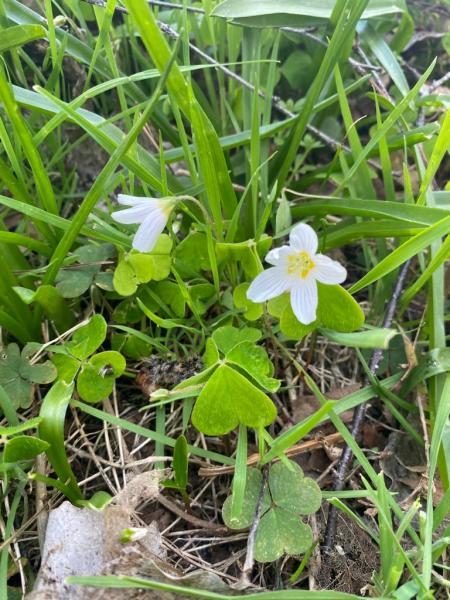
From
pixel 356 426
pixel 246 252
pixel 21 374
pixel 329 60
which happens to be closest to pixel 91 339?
pixel 21 374

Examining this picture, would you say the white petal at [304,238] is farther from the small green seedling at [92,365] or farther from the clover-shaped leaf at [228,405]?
the small green seedling at [92,365]

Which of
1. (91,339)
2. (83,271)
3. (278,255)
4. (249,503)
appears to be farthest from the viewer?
(83,271)

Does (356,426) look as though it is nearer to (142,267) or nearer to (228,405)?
(228,405)

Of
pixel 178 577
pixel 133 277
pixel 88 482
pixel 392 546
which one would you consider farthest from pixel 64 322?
pixel 392 546

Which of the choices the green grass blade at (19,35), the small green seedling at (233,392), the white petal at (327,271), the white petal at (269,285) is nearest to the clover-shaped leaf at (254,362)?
the small green seedling at (233,392)

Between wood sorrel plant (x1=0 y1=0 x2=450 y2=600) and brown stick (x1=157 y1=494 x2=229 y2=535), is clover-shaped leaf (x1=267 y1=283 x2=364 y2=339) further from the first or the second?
brown stick (x1=157 y1=494 x2=229 y2=535)

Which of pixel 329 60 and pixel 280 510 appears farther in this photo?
pixel 329 60

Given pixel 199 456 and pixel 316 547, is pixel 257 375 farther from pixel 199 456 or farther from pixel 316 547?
pixel 316 547
